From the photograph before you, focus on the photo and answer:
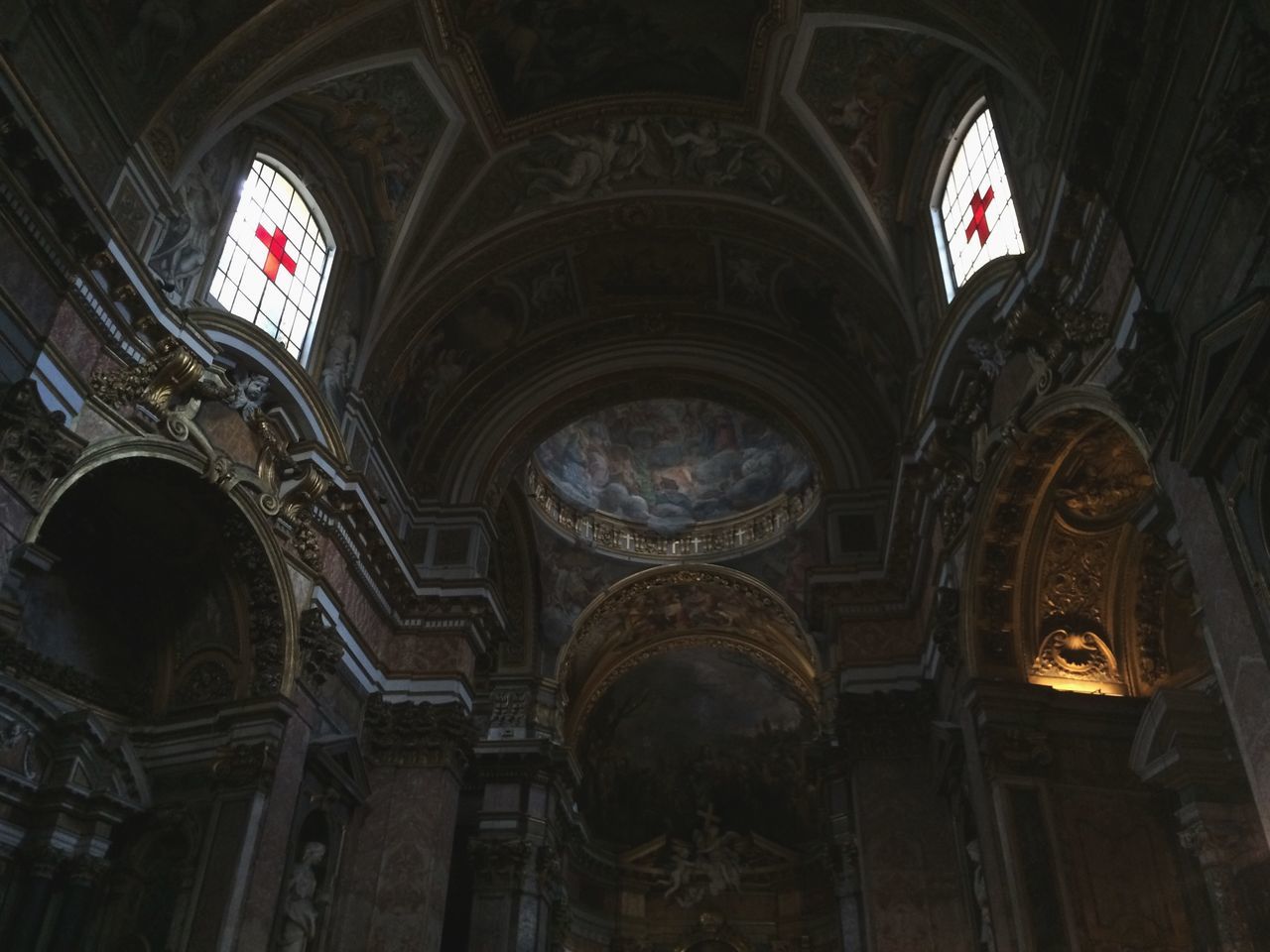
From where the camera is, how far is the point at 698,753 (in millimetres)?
30688

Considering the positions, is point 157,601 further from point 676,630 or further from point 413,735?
point 676,630

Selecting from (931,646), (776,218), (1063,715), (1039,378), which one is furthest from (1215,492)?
(776,218)

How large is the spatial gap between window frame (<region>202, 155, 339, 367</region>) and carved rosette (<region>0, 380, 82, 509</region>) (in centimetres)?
348

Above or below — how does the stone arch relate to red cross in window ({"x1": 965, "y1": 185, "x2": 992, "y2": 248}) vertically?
above

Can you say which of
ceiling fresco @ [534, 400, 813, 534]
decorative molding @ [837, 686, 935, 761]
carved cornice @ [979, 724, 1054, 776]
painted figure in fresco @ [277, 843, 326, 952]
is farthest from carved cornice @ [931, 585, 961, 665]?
ceiling fresco @ [534, 400, 813, 534]

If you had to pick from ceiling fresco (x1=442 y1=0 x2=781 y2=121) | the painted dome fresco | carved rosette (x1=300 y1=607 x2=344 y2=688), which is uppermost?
the painted dome fresco

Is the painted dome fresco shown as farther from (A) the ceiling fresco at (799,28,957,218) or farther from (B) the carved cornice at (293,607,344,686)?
(B) the carved cornice at (293,607,344,686)

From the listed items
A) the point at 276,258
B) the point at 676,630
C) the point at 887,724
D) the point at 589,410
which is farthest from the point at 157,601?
the point at 676,630

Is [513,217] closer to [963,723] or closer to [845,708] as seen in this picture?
[845,708]

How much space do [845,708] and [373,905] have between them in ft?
22.2

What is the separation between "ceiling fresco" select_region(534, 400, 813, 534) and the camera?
87.9 ft

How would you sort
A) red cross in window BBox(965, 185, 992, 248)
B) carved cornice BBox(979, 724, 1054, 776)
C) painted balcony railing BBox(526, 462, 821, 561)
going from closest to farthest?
carved cornice BBox(979, 724, 1054, 776) < red cross in window BBox(965, 185, 992, 248) < painted balcony railing BBox(526, 462, 821, 561)

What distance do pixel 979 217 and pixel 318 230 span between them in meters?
8.90

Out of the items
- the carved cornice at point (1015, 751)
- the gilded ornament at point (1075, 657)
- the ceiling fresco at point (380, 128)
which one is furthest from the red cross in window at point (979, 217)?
the ceiling fresco at point (380, 128)
